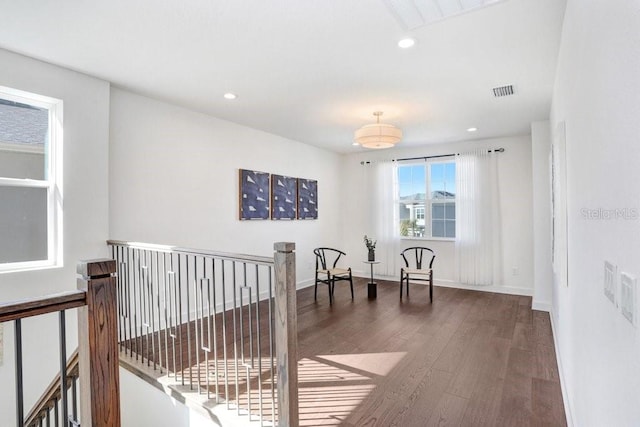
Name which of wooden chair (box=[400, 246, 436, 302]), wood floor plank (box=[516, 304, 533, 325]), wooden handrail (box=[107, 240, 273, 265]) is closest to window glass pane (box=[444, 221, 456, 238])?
wooden chair (box=[400, 246, 436, 302])

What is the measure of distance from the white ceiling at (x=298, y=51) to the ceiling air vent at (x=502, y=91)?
0.07 meters

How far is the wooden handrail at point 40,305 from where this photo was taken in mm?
1059

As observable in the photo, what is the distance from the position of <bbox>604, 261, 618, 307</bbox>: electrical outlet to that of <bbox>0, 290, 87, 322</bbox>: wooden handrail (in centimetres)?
178

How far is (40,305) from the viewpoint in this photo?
114cm

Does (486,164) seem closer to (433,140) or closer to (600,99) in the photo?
(433,140)

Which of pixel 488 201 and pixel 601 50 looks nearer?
pixel 601 50

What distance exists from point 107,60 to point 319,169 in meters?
4.06

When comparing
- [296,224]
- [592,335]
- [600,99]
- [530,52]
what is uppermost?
[530,52]

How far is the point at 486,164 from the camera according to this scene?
551cm

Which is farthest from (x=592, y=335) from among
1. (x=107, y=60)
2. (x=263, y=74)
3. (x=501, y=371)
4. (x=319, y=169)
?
(x=319, y=169)

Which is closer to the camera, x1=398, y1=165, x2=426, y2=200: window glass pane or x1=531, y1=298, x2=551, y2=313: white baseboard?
x1=531, y1=298, x2=551, y2=313: white baseboard

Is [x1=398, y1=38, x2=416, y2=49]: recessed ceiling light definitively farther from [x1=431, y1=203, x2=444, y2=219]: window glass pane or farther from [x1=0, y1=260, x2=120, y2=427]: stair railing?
[x1=431, y1=203, x2=444, y2=219]: window glass pane

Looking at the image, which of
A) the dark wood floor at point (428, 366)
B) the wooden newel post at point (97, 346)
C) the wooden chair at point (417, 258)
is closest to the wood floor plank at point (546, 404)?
the dark wood floor at point (428, 366)

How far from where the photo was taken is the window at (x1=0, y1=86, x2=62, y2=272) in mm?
2625
